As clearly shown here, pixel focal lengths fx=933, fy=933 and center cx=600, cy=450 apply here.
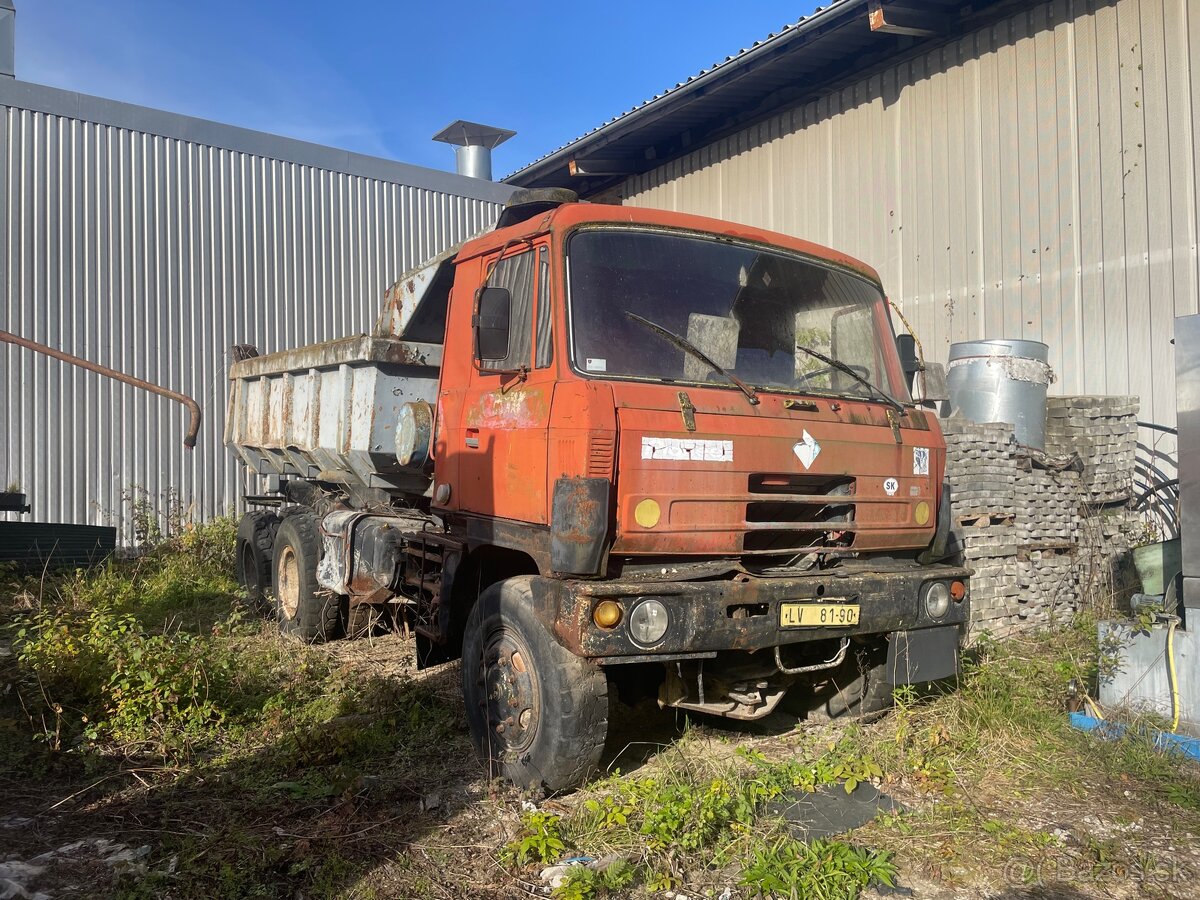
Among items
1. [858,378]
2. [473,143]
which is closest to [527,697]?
[858,378]

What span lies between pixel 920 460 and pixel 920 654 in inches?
36.7

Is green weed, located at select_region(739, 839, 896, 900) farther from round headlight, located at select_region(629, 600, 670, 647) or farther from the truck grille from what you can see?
the truck grille

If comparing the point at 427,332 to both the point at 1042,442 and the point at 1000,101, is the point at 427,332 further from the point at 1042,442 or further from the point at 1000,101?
the point at 1000,101

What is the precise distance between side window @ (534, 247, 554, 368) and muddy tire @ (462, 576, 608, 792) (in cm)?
96

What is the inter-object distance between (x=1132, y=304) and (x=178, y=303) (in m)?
10.3

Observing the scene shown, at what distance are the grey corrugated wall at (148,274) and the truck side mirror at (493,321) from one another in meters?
8.37

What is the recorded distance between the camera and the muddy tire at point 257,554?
26.4 ft

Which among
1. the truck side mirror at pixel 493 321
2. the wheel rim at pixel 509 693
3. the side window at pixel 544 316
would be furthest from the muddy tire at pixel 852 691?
the truck side mirror at pixel 493 321

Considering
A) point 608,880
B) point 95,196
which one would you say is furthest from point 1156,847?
point 95,196

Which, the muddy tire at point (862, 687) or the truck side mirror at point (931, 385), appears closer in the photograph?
the muddy tire at point (862, 687)

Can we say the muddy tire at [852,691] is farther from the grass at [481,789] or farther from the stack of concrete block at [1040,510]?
the stack of concrete block at [1040,510]

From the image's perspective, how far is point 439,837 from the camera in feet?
12.0

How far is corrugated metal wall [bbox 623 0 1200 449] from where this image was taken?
26.0 ft

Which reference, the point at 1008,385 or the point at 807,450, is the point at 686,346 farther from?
the point at 1008,385
